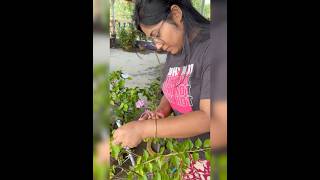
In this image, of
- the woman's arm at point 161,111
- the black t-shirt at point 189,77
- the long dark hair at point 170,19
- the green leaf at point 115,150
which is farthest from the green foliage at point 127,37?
the green leaf at point 115,150

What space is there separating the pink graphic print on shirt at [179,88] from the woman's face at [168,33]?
0.31ft

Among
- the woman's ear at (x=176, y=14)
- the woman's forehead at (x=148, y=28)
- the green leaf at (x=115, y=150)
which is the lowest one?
the green leaf at (x=115, y=150)

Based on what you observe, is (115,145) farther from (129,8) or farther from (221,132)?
(129,8)

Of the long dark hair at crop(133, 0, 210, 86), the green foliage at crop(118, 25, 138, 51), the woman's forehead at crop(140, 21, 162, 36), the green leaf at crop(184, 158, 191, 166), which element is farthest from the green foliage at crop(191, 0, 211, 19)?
the green leaf at crop(184, 158, 191, 166)

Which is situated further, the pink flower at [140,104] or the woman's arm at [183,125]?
the pink flower at [140,104]

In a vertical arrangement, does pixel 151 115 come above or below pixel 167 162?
above

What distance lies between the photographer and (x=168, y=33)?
2.07 m

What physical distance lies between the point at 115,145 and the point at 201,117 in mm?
402

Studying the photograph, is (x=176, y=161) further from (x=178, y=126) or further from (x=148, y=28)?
(x=148, y=28)

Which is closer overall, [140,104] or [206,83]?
[206,83]

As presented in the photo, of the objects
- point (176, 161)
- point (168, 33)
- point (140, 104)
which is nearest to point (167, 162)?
point (176, 161)

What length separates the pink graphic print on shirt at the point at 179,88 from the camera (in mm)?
2051

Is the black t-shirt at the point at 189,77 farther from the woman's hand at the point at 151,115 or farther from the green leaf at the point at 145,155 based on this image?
the green leaf at the point at 145,155

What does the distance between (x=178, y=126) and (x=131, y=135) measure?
8.5 inches
